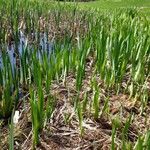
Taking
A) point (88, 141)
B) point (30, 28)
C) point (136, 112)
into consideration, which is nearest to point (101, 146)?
point (88, 141)

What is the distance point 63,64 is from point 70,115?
87 centimetres

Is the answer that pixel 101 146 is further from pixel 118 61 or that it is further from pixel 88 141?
pixel 118 61

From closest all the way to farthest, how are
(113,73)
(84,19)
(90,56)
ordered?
(113,73), (90,56), (84,19)

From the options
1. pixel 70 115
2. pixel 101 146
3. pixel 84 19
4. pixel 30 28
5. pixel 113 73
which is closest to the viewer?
pixel 101 146

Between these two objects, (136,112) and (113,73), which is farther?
(113,73)

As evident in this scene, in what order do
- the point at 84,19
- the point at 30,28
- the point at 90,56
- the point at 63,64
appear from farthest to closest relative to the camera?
the point at 84,19, the point at 30,28, the point at 90,56, the point at 63,64

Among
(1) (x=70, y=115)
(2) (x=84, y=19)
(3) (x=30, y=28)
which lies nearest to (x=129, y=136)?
(1) (x=70, y=115)

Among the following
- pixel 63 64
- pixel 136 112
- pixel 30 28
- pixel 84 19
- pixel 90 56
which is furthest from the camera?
pixel 84 19

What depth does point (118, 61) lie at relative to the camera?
348 cm

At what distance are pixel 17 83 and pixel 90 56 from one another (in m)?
1.63

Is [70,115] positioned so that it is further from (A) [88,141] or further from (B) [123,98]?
(B) [123,98]

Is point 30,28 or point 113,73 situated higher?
point 113,73

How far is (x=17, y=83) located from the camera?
317 cm

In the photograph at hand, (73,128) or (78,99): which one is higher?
(78,99)
